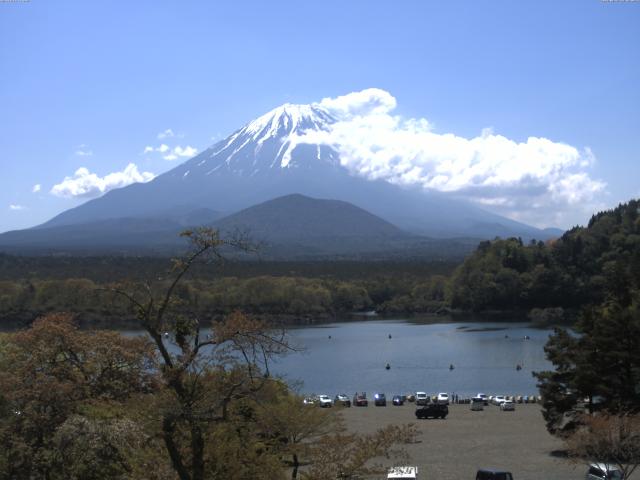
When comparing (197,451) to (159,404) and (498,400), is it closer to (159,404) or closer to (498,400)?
(159,404)

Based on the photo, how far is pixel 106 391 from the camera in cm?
899

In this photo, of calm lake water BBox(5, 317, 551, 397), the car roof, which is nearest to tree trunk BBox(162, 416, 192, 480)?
the car roof

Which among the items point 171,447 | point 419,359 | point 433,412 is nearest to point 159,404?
point 171,447

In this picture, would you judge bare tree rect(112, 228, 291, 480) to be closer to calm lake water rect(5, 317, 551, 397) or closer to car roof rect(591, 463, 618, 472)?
car roof rect(591, 463, 618, 472)

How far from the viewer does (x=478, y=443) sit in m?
18.7

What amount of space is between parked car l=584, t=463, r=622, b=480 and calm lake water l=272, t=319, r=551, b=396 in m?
13.8

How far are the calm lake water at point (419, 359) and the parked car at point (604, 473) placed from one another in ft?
45.2

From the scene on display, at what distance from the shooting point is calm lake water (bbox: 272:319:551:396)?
3400cm

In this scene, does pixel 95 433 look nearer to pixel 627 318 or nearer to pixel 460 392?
pixel 627 318

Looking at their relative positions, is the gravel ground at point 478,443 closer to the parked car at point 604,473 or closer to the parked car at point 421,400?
the parked car at point 421,400

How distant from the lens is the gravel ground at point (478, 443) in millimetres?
15336

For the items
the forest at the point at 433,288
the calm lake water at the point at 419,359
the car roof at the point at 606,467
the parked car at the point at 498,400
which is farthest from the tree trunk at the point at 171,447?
the forest at the point at 433,288

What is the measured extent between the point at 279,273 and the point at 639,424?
266 ft

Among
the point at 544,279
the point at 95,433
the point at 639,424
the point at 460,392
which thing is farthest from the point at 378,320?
the point at 95,433
